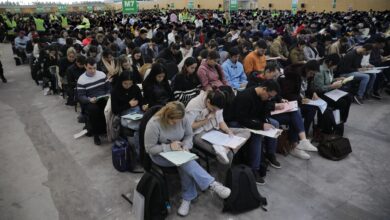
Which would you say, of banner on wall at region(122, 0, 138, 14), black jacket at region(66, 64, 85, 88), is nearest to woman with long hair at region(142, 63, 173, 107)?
black jacket at region(66, 64, 85, 88)

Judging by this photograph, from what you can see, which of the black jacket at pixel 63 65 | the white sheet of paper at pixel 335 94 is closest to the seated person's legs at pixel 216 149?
the white sheet of paper at pixel 335 94

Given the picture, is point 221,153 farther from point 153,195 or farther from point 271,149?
point 271,149

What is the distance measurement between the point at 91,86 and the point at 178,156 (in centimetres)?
260

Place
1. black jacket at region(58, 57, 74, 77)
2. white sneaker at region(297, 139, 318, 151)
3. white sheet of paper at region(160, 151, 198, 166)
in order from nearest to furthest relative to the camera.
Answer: white sheet of paper at region(160, 151, 198, 166), white sneaker at region(297, 139, 318, 151), black jacket at region(58, 57, 74, 77)

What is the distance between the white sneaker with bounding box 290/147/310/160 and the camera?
166 inches

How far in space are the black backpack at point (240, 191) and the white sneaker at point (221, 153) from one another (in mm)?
127

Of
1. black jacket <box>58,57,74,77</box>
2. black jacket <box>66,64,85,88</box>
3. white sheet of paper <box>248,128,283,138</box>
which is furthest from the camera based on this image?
black jacket <box>58,57,74,77</box>

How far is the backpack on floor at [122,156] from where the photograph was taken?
369 centimetres

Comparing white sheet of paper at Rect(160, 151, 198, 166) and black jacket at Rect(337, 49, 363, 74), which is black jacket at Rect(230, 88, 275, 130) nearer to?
white sheet of paper at Rect(160, 151, 198, 166)

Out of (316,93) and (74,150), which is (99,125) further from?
(316,93)

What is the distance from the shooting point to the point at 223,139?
11.0 ft

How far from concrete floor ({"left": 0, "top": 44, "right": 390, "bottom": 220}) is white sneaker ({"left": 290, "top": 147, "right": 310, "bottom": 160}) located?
0.09 m

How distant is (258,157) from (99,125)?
2635mm

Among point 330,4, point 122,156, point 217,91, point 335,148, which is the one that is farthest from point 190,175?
point 330,4
